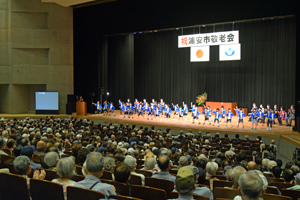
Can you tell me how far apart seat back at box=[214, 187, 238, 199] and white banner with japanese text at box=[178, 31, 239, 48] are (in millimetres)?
17000

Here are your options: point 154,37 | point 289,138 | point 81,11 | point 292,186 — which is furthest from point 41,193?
point 154,37

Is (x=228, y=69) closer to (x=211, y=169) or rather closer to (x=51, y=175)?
(x=211, y=169)

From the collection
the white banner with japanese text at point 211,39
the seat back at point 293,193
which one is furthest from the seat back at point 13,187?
the white banner with japanese text at point 211,39

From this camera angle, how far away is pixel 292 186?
4340mm

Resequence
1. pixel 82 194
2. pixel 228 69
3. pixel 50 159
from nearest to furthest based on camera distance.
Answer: pixel 82 194 → pixel 50 159 → pixel 228 69

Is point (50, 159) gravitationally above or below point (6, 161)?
above

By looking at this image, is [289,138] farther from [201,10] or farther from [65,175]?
[65,175]

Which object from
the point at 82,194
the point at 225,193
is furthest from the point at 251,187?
the point at 82,194

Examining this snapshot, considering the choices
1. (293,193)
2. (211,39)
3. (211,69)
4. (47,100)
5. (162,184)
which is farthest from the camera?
(211,69)

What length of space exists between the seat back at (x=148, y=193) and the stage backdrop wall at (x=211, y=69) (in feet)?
64.6

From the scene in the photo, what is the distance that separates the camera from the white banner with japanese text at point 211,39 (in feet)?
63.0

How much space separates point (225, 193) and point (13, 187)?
2.54 m

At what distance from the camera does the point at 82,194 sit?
8.72ft

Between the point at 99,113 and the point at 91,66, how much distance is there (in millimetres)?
3885
